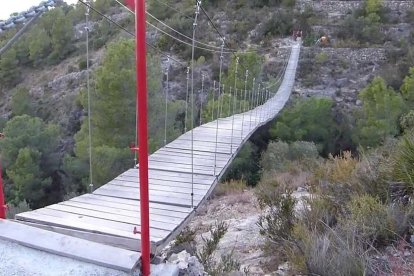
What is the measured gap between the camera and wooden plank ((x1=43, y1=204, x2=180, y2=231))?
5.76 ft

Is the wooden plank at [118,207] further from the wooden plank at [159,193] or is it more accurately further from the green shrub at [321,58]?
the green shrub at [321,58]

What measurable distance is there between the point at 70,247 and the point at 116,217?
43 cm

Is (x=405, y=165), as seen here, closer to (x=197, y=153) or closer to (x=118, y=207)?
(x=118, y=207)

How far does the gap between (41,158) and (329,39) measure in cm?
1078

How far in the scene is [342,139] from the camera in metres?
11.3

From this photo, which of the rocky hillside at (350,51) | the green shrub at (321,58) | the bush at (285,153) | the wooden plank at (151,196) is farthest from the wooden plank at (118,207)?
the green shrub at (321,58)

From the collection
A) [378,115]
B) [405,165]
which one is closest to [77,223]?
[405,165]

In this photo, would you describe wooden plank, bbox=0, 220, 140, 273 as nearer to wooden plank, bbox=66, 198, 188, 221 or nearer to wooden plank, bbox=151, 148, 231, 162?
wooden plank, bbox=66, 198, 188, 221

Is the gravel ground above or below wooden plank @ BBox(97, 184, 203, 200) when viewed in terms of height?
above

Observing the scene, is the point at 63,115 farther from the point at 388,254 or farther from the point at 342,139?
the point at 388,254

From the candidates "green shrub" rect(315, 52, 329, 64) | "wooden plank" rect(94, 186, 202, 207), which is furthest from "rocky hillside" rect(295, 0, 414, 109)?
"wooden plank" rect(94, 186, 202, 207)

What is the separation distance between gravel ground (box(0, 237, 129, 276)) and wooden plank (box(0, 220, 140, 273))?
0.01m

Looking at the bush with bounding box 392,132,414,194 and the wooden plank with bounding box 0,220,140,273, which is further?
the bush with bounding box 392,132,414,194

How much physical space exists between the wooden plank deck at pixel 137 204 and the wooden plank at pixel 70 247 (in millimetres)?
130
